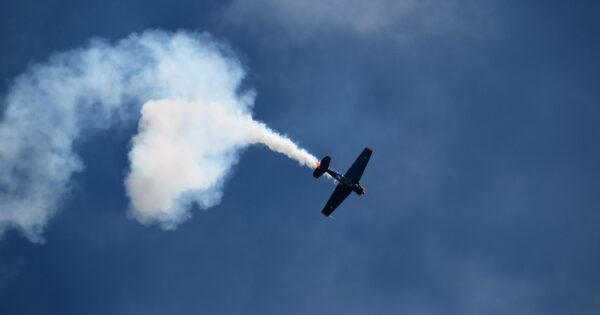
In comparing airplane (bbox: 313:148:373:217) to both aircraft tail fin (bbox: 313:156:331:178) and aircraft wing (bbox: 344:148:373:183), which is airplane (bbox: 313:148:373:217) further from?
aircraft tail fin (bbox: 313:156:331:178)

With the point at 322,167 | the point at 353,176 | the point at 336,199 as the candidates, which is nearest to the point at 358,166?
the point at 353,176

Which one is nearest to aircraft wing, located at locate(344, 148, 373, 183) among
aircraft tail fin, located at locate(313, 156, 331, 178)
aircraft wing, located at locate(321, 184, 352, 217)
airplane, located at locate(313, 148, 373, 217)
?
airplane, located at locate(313, 148, 373, 217)

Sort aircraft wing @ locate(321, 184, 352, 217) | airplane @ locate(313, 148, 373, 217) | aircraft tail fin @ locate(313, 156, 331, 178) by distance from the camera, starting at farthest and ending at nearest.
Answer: aircraft wing @ locate(321, 184, 352, 217) → airplane @ locate(313, 148, 373, 217) → aircraft tail fin @ locate(313, 156, 331, 178)

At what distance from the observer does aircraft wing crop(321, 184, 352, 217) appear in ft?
271

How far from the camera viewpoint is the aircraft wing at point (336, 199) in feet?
271

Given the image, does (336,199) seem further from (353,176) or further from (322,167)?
(322,167)

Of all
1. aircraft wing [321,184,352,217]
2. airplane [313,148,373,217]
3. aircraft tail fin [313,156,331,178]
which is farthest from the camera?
aircraft wing [321,184,352,217]

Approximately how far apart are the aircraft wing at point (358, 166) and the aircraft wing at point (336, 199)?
7.62 feet

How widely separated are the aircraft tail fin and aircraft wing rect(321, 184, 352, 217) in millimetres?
7893

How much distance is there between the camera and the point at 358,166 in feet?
263

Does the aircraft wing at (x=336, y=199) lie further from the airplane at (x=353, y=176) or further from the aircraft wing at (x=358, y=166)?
the aircraft wing at (x=358, y=166)

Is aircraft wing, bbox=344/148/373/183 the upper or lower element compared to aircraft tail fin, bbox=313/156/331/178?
upper

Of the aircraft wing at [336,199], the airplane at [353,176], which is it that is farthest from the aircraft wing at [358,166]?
the aircraft wing at [336,199]

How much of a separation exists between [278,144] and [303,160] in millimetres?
3324
